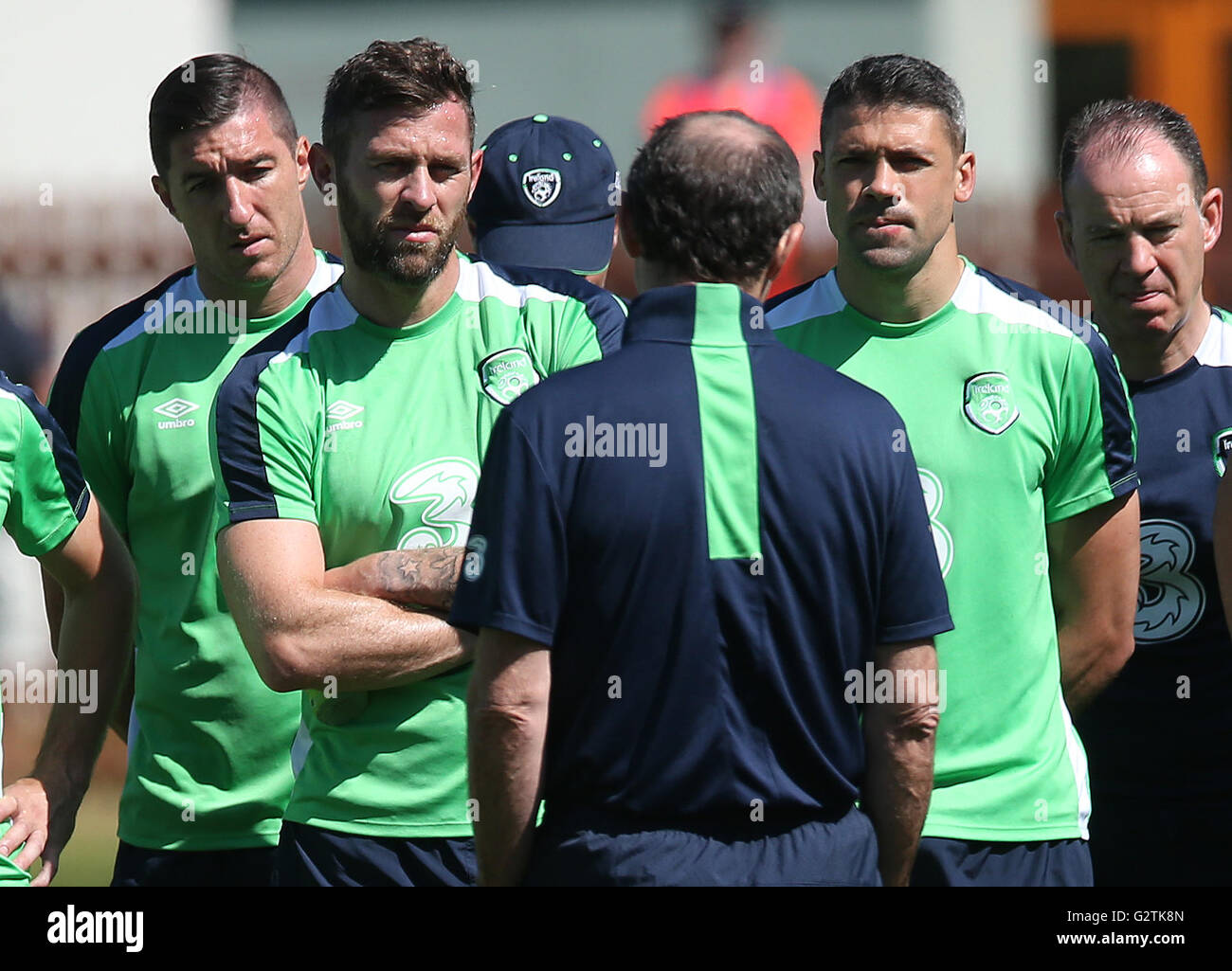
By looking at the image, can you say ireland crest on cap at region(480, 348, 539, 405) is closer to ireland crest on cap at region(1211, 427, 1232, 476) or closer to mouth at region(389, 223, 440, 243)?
mouth at region(389, 223, 440, 243)

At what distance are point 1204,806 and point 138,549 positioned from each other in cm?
263

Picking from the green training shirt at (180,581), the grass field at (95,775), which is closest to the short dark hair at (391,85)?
the green training shirt at (180,581)

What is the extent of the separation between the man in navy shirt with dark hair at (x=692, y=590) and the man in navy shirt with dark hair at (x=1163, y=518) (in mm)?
1430

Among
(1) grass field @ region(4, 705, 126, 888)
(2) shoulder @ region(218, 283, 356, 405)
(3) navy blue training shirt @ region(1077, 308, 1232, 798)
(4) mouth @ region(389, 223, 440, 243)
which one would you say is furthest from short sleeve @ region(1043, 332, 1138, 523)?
(1) grass field @ region(4, 705, 126, 888)

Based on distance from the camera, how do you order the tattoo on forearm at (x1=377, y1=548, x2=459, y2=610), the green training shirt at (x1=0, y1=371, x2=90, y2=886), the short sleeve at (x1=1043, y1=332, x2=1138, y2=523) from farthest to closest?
the short sleeve at (x1=1043, y1=332, x2=1138, y2=523) < the tattoo on forearm at (x1=377, y1=548, x2=459, y2=610) < the green training shirt at (x1=0, y1=371, x2=90, y2=886)

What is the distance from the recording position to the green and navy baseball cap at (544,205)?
15.0 ft

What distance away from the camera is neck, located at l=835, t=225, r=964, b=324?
12.7 feet

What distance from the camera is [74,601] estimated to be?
3.70m

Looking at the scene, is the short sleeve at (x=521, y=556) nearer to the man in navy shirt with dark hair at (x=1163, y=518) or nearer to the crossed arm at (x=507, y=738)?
the crossed arm at (x=507, y=738)

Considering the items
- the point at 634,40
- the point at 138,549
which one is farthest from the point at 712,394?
the point at 634,40

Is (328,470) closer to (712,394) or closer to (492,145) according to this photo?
(712,394)

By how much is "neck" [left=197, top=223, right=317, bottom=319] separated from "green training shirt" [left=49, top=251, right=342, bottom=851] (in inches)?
1.0
